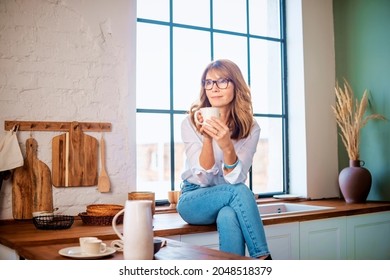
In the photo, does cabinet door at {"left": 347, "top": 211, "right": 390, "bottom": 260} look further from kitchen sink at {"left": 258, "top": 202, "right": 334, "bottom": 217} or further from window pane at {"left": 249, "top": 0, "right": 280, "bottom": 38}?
window pane at {"left": 249, "top": 0, "right": 280, "bottom": 38}

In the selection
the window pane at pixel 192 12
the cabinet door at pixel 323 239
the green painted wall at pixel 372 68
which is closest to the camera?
the cabinet door at pixel 323 239

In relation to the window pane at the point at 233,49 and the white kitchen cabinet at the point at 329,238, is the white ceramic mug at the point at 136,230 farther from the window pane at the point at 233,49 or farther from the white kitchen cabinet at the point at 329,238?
the window pane at the point at 233,49

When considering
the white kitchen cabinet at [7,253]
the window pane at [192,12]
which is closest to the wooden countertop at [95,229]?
the white kitchen cabinet at [7,253]

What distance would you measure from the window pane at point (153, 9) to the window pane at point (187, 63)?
107mm

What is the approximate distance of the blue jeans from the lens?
5.32ft

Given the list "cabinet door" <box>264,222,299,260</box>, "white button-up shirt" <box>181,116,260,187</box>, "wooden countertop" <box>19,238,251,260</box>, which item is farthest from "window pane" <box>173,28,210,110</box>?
"wooden countertop" <box>19,238,251,260</box>

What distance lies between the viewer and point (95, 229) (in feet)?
6.01

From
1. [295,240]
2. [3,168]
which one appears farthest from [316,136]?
[3,168]

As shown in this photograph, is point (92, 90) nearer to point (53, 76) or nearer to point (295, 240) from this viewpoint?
point (53, 76)

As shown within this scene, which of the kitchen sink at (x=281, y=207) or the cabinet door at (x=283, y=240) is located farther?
the kitchen sink at (x=281, y=207)

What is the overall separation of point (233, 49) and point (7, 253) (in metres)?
1.78

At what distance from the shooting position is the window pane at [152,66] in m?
2.58

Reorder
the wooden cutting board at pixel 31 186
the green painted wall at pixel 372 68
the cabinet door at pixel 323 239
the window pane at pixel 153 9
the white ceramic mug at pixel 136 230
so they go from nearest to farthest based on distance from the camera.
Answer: the white ceramic mug at pixel 136 230, the wooden cutting board at pixel 31 186, the cabinet door at pixel 323 239, the window pane at pixel 153 9, the green painted wall at pixel 372 68

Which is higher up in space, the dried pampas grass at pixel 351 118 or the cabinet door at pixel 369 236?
the dried pampas grass at pixel 351 118
